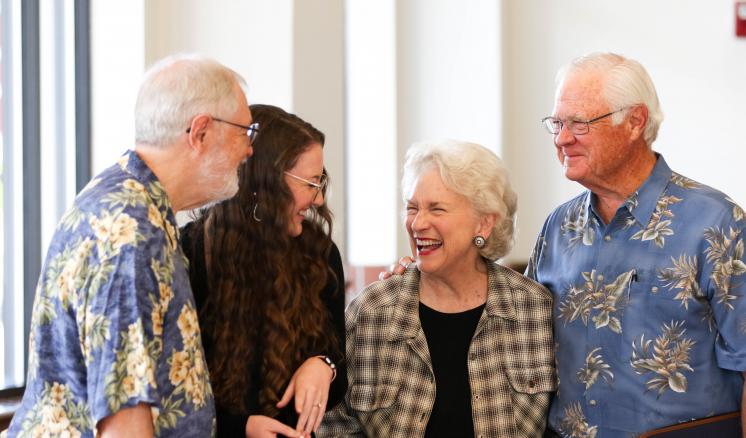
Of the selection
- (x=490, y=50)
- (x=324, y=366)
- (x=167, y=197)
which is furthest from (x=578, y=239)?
(x=490, y=50)

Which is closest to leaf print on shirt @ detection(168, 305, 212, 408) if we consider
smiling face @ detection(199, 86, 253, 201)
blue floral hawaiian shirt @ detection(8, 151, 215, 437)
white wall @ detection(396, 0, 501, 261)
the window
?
blue floral hawaiian shirt @ detection(8, 151, 215, 437)

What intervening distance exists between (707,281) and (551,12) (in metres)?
3.38


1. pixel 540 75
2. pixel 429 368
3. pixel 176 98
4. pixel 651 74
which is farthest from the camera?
pixel 540 75

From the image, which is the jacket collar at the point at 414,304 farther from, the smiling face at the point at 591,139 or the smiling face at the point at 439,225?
the smiling face at the point at 591,139

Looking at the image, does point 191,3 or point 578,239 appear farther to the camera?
point 191,3

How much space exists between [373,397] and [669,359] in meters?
0.74


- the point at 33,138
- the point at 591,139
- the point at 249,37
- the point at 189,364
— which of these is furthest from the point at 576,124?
the point at 33,138

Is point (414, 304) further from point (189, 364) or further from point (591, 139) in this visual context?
point (189, 364)

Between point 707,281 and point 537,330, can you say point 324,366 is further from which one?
point 707,281

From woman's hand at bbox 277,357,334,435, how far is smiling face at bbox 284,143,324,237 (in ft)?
1.06

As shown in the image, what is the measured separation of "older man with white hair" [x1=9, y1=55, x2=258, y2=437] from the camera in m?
1.56

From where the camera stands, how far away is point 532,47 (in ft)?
17.6

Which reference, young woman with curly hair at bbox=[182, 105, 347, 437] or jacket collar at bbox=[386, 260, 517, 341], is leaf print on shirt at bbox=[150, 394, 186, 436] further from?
jacket collar at bbox=[386, 260, 517, 341]

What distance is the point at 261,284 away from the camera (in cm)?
217
